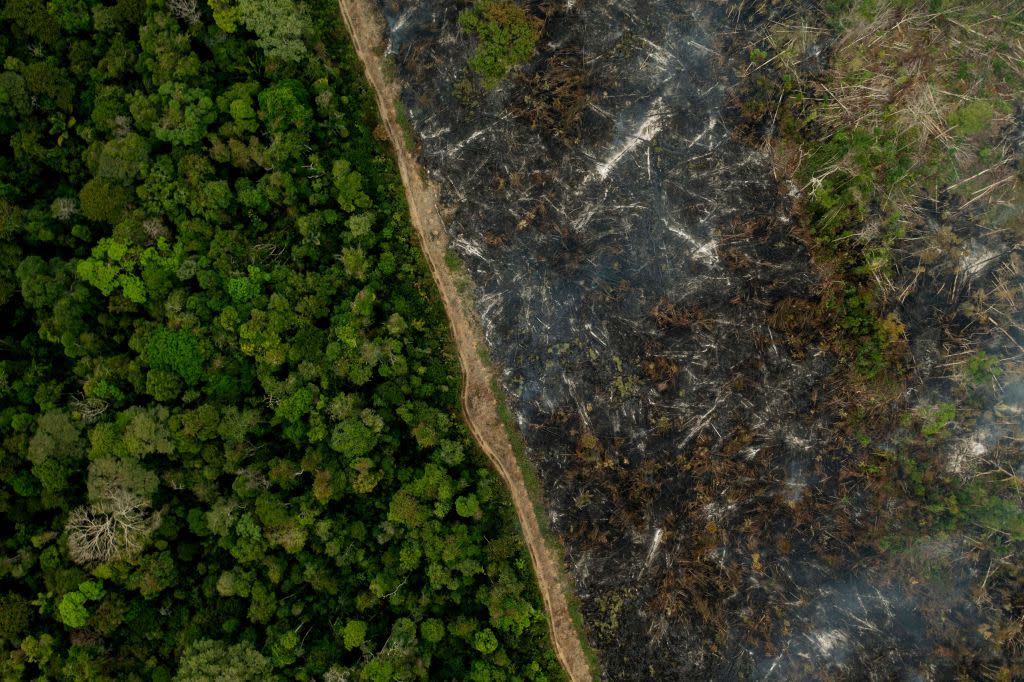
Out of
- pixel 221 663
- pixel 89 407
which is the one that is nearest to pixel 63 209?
pixel 89 407

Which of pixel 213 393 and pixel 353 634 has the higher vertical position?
pixel 213 393

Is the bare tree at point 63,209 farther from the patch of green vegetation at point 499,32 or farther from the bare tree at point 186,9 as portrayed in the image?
the patch of green vegetation at point 499,32

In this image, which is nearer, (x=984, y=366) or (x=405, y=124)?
(x=984, y=366)

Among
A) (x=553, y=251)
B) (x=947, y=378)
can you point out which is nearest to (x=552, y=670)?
(x=553, y=251)

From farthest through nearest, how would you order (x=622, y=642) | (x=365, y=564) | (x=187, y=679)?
(x=622, y=642) < (x=365, y=564) < (x=187, y=679)

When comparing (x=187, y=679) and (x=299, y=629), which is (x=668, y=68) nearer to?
(x=299, y=629)

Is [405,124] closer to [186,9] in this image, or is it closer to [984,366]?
[186,9]
